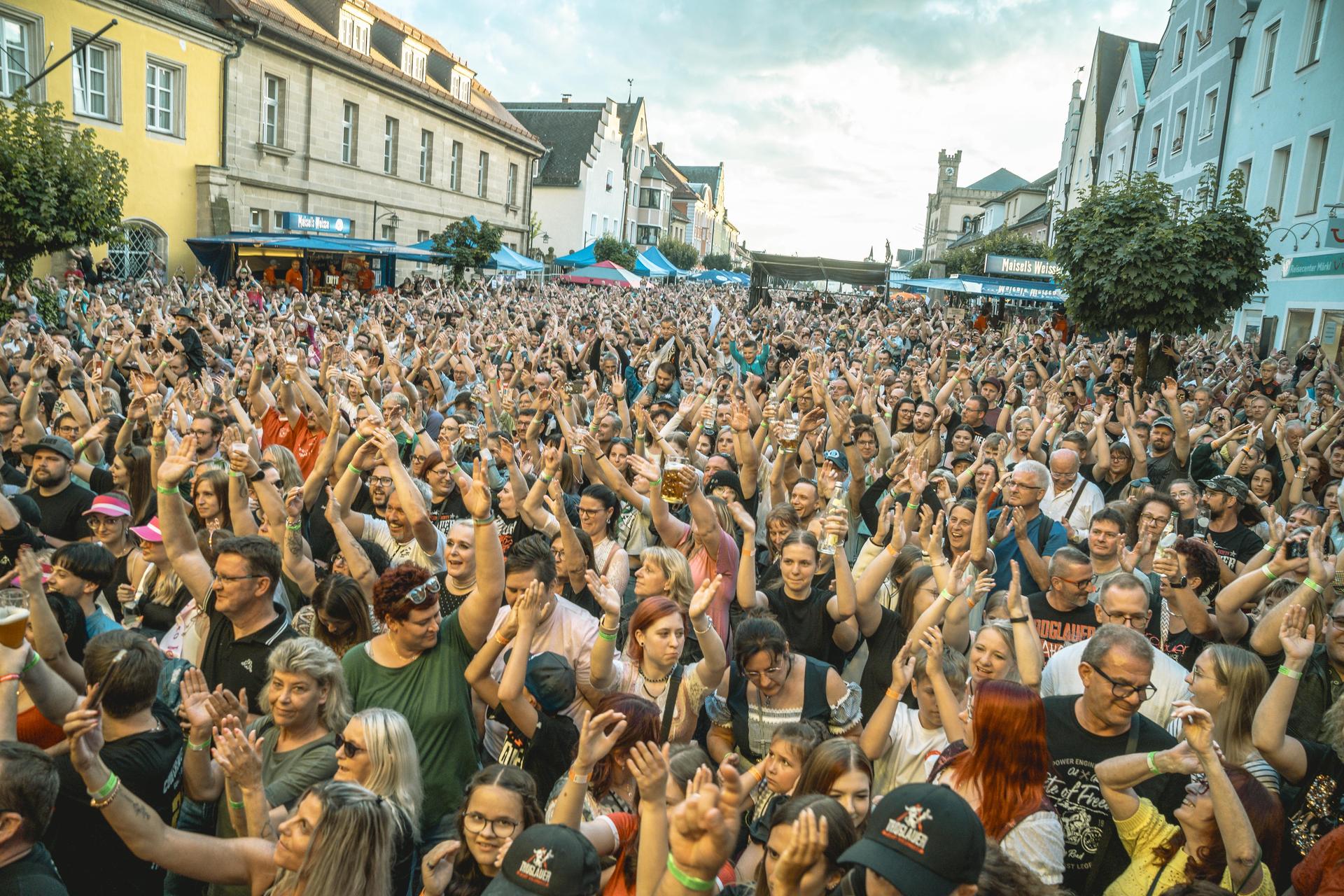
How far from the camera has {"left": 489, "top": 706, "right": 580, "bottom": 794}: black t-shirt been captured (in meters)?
3.77

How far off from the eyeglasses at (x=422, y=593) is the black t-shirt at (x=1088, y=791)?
2341 mm

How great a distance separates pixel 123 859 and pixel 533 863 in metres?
1.65

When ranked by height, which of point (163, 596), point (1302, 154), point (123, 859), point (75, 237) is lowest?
point (123, 859)

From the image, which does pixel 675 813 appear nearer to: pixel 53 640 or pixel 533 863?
pixel 533 863

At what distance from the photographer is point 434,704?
144 inches

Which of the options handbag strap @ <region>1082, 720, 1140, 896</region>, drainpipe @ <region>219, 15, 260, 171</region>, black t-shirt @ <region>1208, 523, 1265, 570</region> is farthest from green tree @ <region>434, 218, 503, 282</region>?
handbag strap @ <region>1082, 720, 1140, 896</region>

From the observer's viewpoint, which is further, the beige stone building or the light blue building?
the beige stone building

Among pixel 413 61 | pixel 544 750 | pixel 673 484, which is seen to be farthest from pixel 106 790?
pixel 413 61

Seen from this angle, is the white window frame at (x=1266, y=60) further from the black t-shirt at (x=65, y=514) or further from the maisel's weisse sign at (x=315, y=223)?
the black t-shirt at (x=65, y=514)

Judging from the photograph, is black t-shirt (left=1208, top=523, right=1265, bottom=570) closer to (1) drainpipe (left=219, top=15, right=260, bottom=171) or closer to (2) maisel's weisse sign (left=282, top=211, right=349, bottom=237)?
(2) maisel's weisse sign (left=282, top=211, right=349, bottom=237)

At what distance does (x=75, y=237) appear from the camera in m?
12.8

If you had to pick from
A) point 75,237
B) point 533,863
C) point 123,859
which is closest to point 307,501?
point 123,859

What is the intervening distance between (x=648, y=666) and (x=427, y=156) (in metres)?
35.7

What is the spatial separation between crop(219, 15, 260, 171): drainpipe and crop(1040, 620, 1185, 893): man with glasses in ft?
87.6
